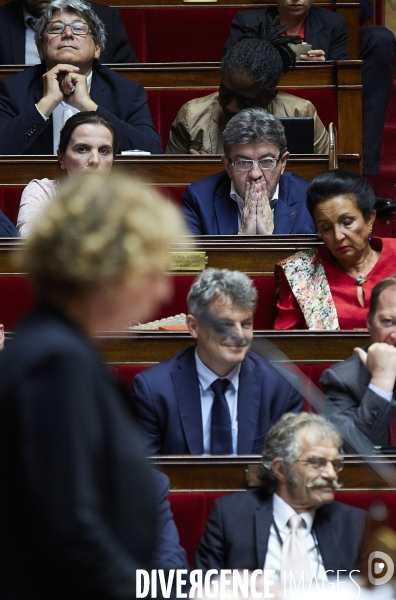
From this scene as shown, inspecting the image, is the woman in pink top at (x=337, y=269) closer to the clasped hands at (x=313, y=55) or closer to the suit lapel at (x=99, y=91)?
the suit lapel at (x=99, y=91)

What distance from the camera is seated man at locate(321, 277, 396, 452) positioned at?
138 cm

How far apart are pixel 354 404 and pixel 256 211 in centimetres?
66

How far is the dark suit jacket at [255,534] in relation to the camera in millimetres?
1166

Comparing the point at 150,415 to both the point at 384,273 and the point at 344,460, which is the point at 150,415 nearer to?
the point at 344,460

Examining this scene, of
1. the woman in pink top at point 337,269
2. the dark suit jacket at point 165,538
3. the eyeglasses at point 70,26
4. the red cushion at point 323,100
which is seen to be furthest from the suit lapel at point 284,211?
the dark suit jacket at point 165,538

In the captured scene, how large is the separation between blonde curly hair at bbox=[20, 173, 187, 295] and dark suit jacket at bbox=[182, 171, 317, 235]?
143 centimetres

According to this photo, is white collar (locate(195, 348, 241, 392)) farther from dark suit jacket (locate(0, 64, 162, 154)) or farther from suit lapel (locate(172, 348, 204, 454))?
dark suit jacket (locate(0, 64, 162, 154))

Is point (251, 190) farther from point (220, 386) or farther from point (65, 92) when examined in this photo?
point (220, 386)

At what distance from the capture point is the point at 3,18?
2736 mm

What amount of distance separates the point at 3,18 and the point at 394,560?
2.03 meters

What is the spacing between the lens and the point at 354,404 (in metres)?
1.42

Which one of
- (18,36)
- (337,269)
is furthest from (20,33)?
(337,269)

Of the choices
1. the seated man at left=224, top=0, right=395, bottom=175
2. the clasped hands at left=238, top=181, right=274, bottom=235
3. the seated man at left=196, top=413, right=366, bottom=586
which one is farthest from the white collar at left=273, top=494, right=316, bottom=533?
the seated man at left=224, top=0, right=395, bottom=175

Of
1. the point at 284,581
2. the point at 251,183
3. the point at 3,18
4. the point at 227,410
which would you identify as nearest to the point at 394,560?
the point at 284,581
